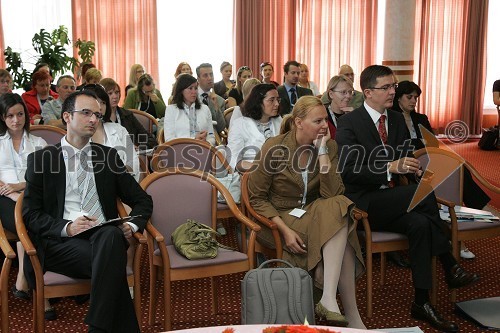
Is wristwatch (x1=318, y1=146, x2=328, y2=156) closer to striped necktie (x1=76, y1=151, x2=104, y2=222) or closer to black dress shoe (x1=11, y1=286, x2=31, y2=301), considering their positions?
striped necktie (x1=76, y1=151, x2=104, y2=222)

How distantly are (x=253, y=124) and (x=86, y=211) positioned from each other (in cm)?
201

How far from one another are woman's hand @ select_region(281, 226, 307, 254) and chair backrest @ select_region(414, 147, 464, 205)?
3.97 feet

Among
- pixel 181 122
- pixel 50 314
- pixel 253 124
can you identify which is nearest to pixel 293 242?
pixel 50 314

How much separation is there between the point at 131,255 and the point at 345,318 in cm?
123

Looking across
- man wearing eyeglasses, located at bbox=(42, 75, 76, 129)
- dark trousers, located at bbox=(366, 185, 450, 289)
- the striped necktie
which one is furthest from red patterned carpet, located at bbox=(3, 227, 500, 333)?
man wearing eyeglasses, located at bbox=(42, 75, 76, 129)

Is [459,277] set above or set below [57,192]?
below

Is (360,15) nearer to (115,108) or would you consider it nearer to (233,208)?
(115,108)

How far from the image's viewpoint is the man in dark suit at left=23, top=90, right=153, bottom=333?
322 centimetres

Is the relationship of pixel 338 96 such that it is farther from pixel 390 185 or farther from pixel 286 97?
Result: pixel 286 97

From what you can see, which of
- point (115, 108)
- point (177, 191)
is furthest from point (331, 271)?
point (115, 108)

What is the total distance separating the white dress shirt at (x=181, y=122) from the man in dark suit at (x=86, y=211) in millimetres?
2400

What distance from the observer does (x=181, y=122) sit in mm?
6176

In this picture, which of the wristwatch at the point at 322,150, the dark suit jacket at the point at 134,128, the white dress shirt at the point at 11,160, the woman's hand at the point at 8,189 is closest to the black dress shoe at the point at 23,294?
the woman's hand at the point at 8,189

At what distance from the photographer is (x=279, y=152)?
3957 mm
